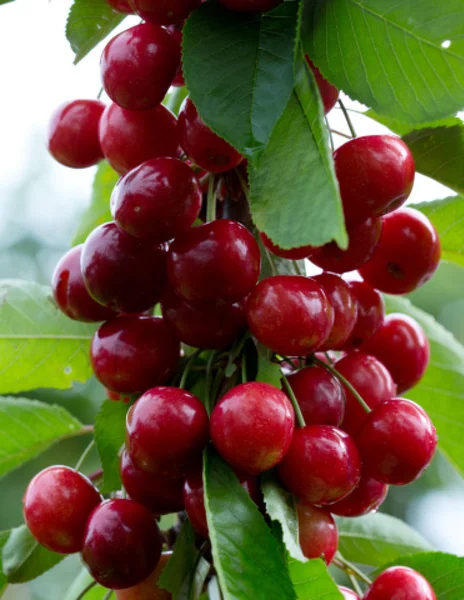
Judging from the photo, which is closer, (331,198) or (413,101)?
(331,198)

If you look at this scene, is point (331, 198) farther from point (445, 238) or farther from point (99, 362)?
point (445, 238)

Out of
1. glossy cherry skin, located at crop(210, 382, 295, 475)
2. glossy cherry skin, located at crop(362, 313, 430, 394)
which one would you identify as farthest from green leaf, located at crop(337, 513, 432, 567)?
glossy cherry skin, located at crop(210, 382, 295, 475)

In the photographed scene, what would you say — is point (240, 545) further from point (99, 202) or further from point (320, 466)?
point (99, 202)

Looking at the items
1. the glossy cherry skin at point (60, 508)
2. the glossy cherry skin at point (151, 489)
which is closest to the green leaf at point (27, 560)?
the glossy cherry skin at point (60, 508)

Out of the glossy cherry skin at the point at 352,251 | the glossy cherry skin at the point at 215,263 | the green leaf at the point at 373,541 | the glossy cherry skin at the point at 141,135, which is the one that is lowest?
the green leaf at the point at 373,541

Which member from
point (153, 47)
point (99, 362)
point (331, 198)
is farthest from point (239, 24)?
point (99, 362)

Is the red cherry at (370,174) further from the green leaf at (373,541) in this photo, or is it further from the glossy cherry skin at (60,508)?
the green leaf at (373,541)
